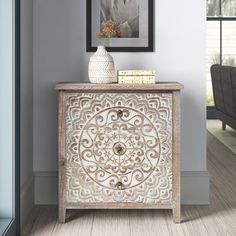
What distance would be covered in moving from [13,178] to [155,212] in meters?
0.71

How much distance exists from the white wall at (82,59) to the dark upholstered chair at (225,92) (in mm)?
1907

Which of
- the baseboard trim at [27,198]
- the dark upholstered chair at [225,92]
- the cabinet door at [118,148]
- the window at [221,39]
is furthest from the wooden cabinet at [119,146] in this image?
the window at [221,39]

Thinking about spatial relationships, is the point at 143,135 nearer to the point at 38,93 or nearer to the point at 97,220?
the point at 97,220

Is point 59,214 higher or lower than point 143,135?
lower

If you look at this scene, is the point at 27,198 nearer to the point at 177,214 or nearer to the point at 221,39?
the point at 177,214

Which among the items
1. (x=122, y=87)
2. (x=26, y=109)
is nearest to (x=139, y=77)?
(x=122, y=87)

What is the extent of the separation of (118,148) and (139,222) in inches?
12.9

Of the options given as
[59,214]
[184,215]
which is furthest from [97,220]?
[184,215]

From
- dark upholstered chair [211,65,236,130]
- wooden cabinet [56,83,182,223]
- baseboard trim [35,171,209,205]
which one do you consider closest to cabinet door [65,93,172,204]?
wooden cabinet [56,83,182,223]

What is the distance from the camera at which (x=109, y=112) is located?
7.47 feet

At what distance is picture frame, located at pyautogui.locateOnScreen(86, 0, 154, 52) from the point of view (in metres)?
2.59

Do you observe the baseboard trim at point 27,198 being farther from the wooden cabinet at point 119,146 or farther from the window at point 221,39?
the window at point 221,39

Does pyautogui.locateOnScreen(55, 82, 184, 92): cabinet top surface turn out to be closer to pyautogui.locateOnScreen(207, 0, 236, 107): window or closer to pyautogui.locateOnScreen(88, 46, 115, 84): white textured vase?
pyautogui.locateOnScreen(88, 46, 115, 84): white textured vase

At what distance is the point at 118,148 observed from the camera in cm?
229
